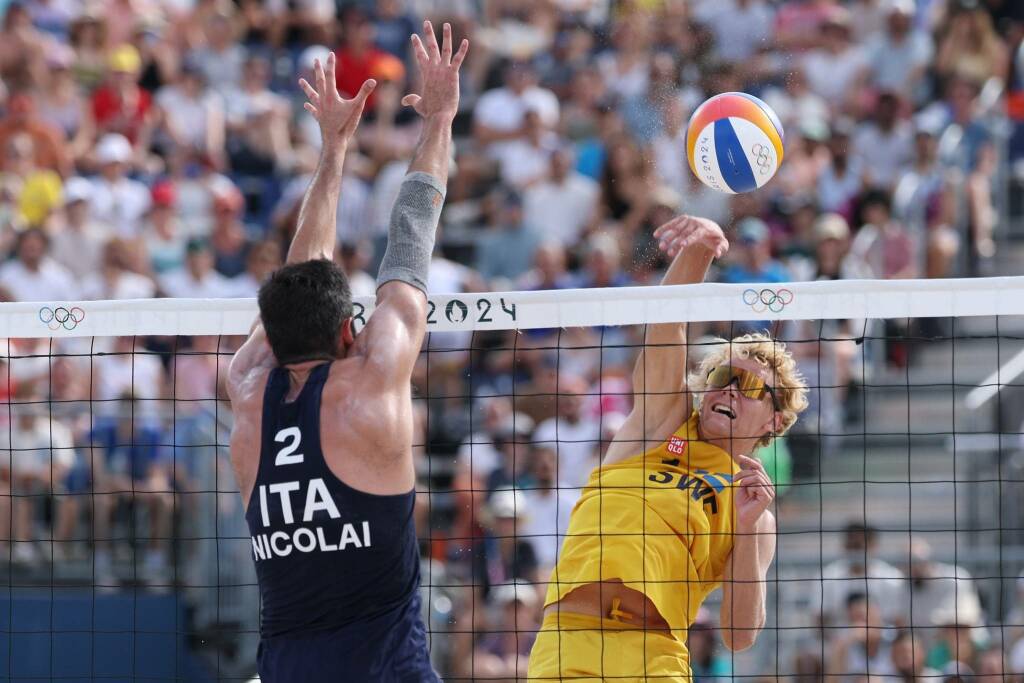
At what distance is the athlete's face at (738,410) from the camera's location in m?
5.73

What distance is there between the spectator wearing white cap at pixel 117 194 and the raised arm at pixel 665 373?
7.91m

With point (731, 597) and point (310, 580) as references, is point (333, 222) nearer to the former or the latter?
point (310, 580)

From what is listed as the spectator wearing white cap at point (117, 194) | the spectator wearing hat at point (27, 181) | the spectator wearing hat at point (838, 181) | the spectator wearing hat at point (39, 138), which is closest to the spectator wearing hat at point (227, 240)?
the spectator wearing white cap at point (117, 194)

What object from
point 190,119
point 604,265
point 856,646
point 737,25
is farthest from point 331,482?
point 190,119

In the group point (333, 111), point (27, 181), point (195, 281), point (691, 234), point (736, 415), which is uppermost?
point (27, 181)

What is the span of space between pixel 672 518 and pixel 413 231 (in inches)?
58.1

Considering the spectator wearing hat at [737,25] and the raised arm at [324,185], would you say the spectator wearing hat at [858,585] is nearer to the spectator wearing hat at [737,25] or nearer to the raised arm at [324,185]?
the spectator wearing hat at [737,25]

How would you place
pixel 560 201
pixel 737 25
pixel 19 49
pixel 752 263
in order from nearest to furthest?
pixel 752 263 < pixel 560 201 < pixel 737 25 < pixel 19 49

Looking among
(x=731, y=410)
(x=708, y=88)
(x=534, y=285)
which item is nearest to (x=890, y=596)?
(x=534, y=285)

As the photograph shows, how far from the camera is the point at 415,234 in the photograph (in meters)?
4.81

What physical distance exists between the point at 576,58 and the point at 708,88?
2166 mm

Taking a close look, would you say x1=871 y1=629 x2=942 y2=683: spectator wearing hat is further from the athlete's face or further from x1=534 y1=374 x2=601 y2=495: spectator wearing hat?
the athlete's face

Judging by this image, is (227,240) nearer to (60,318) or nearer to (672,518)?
(60,318)

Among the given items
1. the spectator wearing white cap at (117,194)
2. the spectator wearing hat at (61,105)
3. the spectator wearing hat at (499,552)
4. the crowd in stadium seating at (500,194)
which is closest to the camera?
the spectator wearing hat at (499,552)
